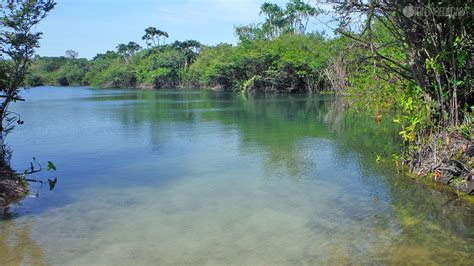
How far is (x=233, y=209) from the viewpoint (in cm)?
827

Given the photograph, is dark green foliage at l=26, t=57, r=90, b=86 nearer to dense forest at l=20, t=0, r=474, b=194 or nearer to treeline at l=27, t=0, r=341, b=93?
treeline at l=27, t=0, r=341, b=93

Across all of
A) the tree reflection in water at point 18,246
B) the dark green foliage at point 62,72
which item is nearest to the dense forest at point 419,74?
the tree reflection in water at point 18,246

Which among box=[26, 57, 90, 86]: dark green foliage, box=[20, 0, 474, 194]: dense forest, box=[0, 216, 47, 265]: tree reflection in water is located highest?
box=[26, 57, 90, 86]: dark green foliage

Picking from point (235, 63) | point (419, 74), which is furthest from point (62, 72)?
point (419, 74)

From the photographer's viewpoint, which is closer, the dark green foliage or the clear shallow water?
the clear shallow water

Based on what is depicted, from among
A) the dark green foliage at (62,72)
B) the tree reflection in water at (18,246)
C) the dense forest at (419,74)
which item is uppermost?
the dark green foliage at (62,72)

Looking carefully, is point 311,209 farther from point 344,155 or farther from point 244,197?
point 344,155

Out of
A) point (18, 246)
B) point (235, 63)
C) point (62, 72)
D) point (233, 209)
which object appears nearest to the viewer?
point (18, 246)

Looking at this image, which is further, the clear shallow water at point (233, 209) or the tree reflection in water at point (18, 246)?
the clear shallow water at point (233, 209)

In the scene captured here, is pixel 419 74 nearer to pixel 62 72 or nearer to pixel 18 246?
pixel 18 246

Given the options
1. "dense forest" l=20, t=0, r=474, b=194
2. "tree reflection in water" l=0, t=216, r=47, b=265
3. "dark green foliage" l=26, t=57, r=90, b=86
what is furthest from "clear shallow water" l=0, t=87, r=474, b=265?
"dark green foliage" l=26, t=57, r=90, b=86

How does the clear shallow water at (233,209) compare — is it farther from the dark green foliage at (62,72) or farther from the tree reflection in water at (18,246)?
the dark green foliage at (62,72)

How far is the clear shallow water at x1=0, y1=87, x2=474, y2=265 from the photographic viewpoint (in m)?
6.27

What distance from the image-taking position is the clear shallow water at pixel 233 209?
6.27 metres
